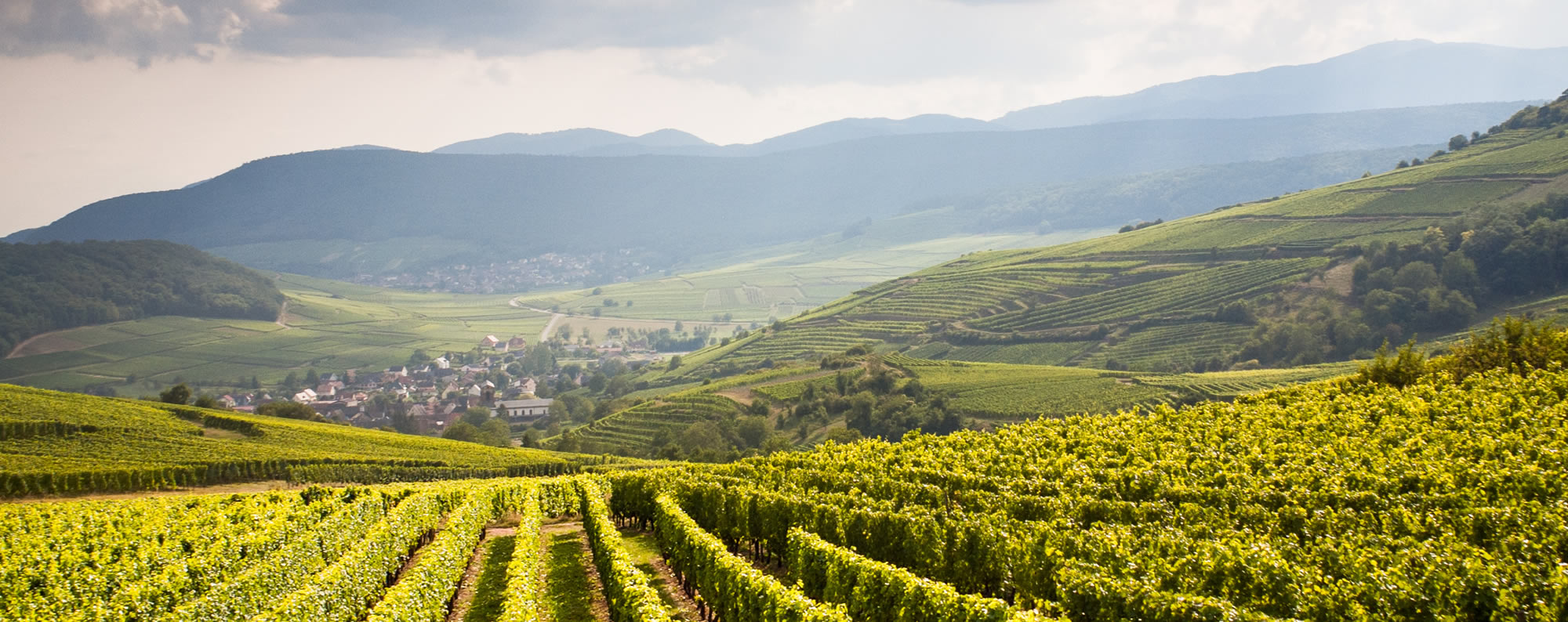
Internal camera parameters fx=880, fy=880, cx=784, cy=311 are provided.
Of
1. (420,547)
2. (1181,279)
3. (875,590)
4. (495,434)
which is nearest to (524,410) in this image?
(495,434)

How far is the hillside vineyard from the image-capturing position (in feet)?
57.5

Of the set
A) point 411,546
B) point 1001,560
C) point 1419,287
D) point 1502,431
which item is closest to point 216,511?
point 411,546

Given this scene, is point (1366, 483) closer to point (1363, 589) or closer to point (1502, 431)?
point (1502, 431)

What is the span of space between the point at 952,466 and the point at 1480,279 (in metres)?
130

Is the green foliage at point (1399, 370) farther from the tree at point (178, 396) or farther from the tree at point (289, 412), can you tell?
the tree at point (178, 396)

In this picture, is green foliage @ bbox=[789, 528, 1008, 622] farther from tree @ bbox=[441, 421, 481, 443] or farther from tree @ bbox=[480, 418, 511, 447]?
tree @ bbox=[441, 421, 481, 443]

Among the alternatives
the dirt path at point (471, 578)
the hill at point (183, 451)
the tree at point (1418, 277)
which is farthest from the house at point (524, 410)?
the tree at point (1418, 277)

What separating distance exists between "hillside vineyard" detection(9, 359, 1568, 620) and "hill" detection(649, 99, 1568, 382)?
102 metres

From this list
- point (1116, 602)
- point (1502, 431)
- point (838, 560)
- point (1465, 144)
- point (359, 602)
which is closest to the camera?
point (1116, 602)

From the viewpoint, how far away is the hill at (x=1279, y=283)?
413 ft

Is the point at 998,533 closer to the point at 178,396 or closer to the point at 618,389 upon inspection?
the point at 178,396

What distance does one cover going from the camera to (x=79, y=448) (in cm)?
6806

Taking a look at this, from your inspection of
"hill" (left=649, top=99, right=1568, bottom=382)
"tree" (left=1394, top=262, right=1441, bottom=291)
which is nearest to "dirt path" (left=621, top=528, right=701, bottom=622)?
"hill" (left=649, top=99, right=1568, bottom=382)

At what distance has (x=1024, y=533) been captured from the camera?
22.9m
